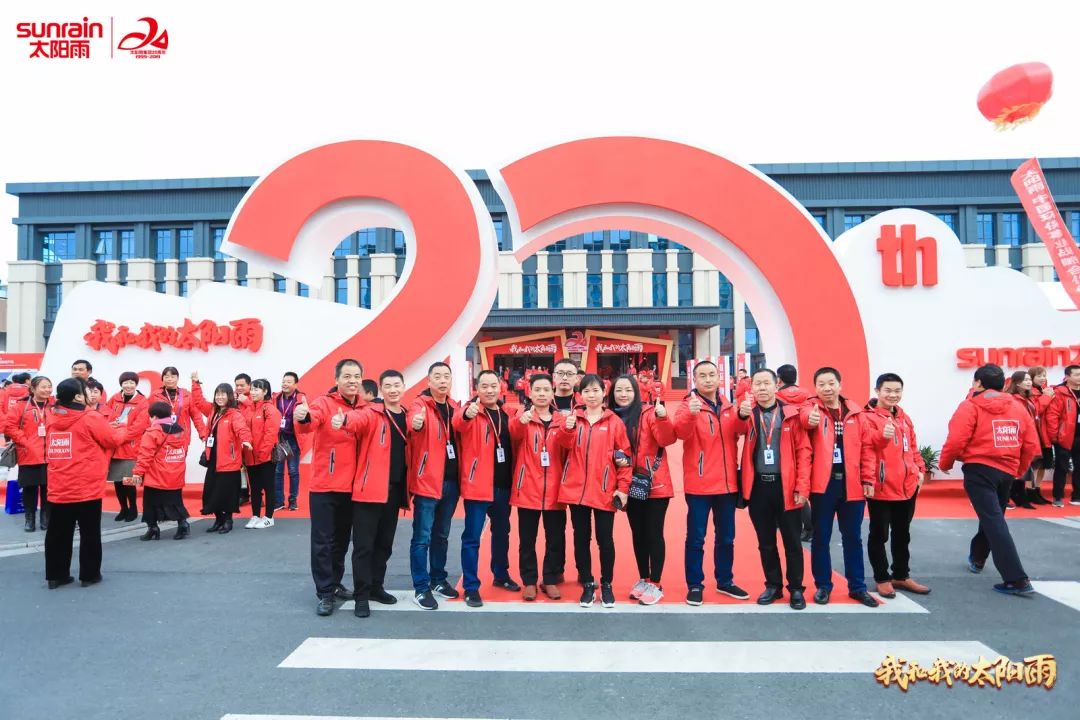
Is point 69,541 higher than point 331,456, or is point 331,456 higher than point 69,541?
point 331,456

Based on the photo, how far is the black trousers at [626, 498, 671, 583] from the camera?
4164 mm

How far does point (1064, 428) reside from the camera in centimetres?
707

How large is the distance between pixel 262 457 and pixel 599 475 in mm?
3827

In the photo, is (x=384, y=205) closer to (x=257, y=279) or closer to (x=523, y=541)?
(x=523, y=541)

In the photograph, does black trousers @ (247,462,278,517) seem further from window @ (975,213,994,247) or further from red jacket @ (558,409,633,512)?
window @ (975,213,994,247)

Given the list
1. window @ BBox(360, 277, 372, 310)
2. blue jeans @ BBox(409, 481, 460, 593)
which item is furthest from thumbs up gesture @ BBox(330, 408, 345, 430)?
window @ BBox(360, 277, 372, 310)

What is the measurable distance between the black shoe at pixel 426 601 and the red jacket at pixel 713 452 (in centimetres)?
183

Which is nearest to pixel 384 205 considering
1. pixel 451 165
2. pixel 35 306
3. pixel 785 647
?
pixel 451 165

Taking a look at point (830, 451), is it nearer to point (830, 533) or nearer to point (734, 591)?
point (830, 533)

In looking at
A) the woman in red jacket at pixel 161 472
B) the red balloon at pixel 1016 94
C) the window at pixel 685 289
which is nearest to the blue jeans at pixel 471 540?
the woman in red jacket at pixel 161 472

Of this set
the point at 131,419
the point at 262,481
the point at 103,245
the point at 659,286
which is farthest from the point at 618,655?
the point at 103,245

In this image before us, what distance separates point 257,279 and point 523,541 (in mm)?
32400

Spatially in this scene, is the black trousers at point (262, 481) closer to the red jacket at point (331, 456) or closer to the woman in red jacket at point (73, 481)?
the woman in red jacket at point (73, 481)

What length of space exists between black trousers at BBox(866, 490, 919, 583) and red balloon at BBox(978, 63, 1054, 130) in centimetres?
466
